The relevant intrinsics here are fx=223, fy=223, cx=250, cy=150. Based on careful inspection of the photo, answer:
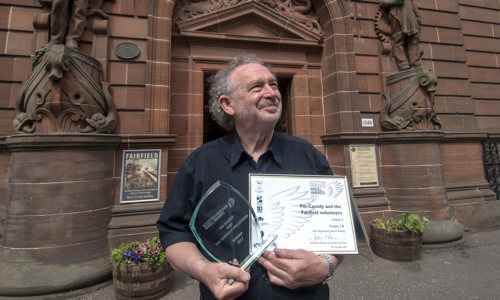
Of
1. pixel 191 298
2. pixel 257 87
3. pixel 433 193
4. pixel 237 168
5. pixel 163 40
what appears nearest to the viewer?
pixel 237 168

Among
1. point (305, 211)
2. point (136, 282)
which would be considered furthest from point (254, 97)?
point (136, 282)

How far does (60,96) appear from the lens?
3359 millimetres

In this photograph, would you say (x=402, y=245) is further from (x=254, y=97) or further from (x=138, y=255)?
(x=138, y=255)

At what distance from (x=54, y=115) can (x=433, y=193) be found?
23.0 feet

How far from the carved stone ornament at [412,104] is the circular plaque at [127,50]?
5.24m

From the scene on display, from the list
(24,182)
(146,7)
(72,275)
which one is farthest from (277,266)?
(146,7)

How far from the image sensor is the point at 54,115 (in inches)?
133

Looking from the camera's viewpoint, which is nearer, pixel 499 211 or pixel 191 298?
pixel 191 298

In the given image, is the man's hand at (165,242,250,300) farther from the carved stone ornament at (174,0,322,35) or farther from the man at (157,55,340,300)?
the carved stone ornament at (174,0,322,35)

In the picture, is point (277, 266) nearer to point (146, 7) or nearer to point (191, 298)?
point (191, 298)

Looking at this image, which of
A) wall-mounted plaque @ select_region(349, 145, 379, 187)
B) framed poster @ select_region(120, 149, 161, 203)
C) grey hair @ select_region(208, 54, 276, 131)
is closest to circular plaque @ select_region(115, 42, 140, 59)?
framed poster @ select_region(120, 149, 161, 203)

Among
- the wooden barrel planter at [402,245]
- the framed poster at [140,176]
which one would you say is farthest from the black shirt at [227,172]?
the wooden barrel planter at [402,245]

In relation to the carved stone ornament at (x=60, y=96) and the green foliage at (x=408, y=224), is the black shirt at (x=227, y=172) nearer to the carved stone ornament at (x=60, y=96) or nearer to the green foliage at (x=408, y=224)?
the carved stone ornament at (x=60, y=96)

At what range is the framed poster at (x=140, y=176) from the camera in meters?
3.82
